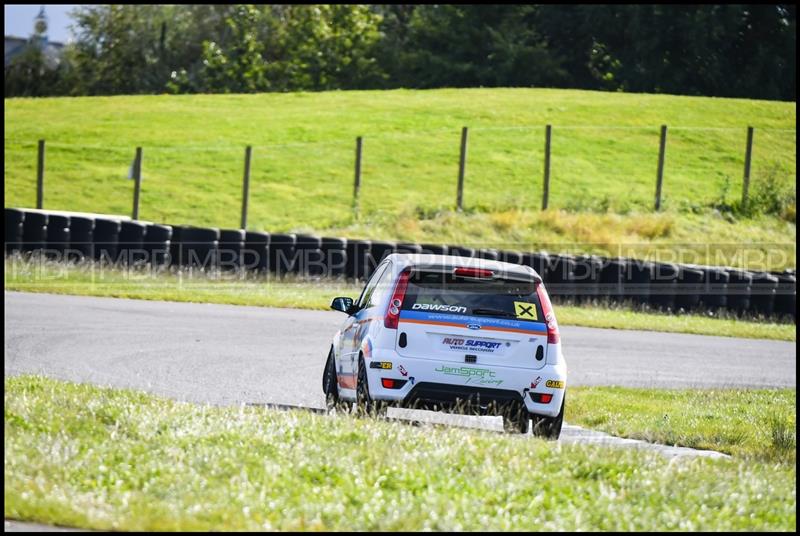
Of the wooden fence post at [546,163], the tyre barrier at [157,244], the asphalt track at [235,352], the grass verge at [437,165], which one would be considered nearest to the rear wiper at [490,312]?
the asphalt track at [235,352]

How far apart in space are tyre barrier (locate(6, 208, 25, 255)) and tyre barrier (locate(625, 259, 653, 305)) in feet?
36.1

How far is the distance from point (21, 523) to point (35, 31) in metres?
94.1

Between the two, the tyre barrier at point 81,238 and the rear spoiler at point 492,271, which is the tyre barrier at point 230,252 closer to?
the tyre barrier at point 81,238

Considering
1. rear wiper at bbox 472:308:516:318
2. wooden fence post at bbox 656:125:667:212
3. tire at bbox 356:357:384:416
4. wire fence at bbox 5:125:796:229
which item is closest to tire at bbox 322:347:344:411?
tire at bbox 356:357:384:416

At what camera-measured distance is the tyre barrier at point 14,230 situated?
23453mm

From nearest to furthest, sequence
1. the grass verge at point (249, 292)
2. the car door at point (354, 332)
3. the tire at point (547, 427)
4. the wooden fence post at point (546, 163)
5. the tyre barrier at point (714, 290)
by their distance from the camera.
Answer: the tire at point (547, 427)
the car door at point (354, 332)
the grass verge at point (249, 292)
the tyre barrier at point (714, 290)
the wooden fence post at point (546, 163)

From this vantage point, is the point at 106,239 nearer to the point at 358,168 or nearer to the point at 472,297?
the point at 358,168

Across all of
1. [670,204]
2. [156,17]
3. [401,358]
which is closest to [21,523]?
[401,358]

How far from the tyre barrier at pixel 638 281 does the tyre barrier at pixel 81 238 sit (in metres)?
9.72

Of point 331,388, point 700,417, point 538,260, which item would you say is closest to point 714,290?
point 538,260

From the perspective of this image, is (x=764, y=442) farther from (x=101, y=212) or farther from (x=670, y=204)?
(x=101, y=212)

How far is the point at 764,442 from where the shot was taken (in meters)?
11.0

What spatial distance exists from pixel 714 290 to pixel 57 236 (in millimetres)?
11916

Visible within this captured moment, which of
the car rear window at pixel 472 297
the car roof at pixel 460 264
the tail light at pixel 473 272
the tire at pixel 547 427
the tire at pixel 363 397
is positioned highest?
the car roof at pixel 460 264
